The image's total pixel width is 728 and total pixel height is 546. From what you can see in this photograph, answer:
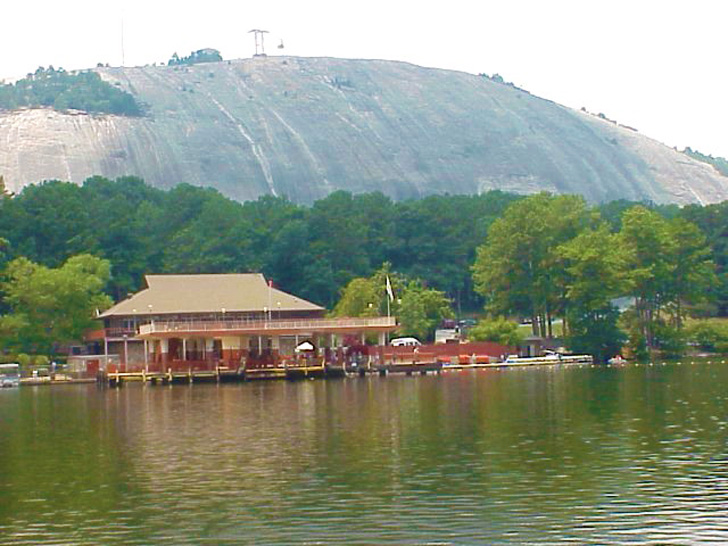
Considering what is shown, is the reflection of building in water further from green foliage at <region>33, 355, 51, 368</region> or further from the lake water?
the lake water

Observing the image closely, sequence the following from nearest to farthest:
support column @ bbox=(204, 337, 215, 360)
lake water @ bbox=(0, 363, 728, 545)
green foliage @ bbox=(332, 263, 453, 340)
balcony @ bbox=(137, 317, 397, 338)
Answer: lake water @ bbox=(0, 363, 728, 545) < balcony @ bbox=(137, 317, 397, 338) < support column @ bbox=(204, 337, 215, 360) < green foliage @ bbox=(332, 263, 453, 340)

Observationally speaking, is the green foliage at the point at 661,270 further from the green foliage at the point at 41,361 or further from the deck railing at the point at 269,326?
the green foliage at the point at 41,361

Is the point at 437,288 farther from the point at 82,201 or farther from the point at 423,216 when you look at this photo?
the point at 82,201

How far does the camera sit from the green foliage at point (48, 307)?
96.1 metres

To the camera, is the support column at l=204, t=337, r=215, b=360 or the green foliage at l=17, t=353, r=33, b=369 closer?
the support column at l=204, t=337, r=215, b=360

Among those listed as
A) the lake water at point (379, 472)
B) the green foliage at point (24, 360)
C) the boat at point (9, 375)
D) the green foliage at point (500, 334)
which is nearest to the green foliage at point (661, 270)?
the green foliage at point (500, 334)

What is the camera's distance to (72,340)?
98.2 metres

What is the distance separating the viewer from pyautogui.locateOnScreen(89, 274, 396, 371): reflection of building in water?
84.5 meters

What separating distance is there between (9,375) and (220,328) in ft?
48.6

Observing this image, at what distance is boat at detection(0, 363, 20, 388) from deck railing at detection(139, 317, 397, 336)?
8.29m

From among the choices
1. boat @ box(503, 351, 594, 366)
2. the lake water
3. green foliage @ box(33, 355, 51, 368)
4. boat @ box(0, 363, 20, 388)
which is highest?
green foliage @ box(33, 355, 51, 368)

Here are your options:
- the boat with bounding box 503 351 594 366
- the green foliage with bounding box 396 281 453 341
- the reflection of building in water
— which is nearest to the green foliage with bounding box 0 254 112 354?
the reflection of building in water

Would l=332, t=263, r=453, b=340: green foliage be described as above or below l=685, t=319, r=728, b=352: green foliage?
above

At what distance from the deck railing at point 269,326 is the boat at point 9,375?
27.2ft
